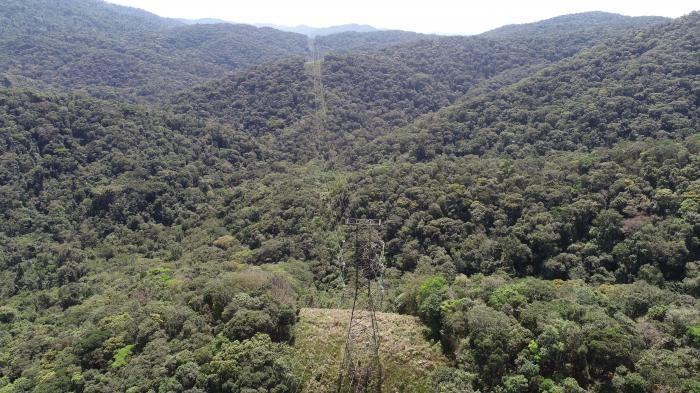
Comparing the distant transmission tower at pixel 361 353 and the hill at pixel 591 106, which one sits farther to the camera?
the hill at pixel 591 106

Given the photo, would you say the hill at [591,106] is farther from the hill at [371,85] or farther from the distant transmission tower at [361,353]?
the distant transmission tower at [361,353]

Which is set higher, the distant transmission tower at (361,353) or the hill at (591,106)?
the hill at (591,106)

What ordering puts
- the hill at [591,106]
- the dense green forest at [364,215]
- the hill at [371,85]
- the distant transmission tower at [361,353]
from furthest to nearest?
the hill at [371,85], the hill at [591,106], the distant transmission tower at [361,353], the dense green forest at [364,215]

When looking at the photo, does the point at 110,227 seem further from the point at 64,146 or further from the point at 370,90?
the point at 370,90

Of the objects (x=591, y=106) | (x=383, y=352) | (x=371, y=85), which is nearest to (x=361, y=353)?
(x=383, y=352)

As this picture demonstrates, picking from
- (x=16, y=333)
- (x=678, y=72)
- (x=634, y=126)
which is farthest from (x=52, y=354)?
(x=678, y=72)

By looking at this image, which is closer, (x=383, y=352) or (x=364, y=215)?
(x=383, y=352)

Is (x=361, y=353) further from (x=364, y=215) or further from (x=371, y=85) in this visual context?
(x=371, y=85)

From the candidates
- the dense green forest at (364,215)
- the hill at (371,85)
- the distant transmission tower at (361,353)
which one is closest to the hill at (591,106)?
the dense green forest at (364,215)
